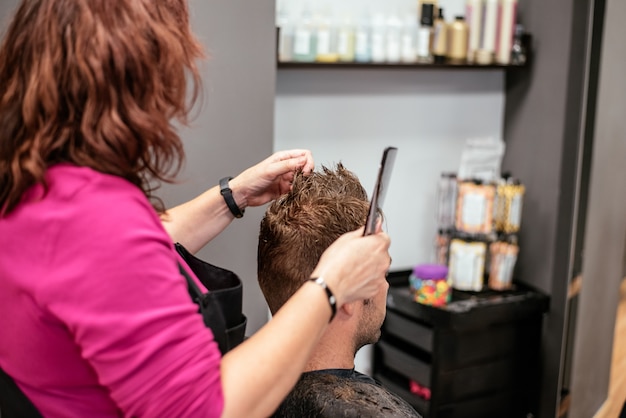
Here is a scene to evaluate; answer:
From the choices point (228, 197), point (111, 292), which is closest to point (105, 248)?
point (111, 292)

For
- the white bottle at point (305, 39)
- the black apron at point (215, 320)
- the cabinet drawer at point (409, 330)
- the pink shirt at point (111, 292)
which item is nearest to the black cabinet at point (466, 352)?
the cabinet drawer at point (409, 330)

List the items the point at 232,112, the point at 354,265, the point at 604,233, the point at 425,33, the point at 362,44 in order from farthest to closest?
the point at 604,233, the point at 425,33, the point at 362,44, the point at 232,112, the point at 354,265

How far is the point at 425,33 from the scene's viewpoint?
2.80 m

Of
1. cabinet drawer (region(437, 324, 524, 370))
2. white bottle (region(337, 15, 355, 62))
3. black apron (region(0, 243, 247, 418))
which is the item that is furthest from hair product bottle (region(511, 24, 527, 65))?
black apron (region(0, 243, 247, 418))

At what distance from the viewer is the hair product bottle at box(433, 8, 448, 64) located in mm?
2840

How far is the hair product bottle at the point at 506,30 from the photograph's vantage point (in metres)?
2.90

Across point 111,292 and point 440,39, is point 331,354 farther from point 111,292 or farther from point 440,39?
point 440,39

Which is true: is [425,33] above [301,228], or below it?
above

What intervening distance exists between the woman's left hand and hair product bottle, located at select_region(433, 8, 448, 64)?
1.41 meters

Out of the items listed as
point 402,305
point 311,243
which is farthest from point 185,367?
point 402,305

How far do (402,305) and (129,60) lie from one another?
2.01m

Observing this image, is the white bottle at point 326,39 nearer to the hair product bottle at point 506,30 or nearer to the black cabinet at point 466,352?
the hair product bottle at point 506,30

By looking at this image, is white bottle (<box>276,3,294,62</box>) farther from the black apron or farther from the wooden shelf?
the black apron

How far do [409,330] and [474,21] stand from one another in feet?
4.04
